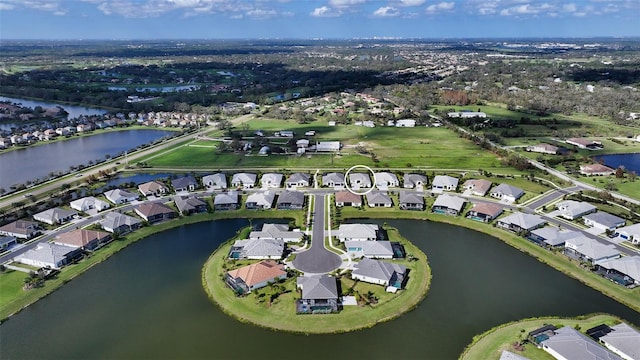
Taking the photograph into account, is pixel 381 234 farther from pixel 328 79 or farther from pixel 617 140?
pixel 328 79

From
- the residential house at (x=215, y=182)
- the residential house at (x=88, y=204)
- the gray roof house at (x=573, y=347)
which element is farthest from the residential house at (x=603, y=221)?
the residential house at (x=88, y=204)

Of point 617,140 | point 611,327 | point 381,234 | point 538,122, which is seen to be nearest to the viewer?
point 611,327

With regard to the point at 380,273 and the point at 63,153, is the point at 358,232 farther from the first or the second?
the point at 63,153

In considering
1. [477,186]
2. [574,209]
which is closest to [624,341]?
[574,209]

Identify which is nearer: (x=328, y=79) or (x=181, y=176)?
(x=181, y=176)

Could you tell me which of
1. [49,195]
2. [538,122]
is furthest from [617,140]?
[49,195]

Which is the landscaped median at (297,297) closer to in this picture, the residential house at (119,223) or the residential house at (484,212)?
the residential house at (119,223)
